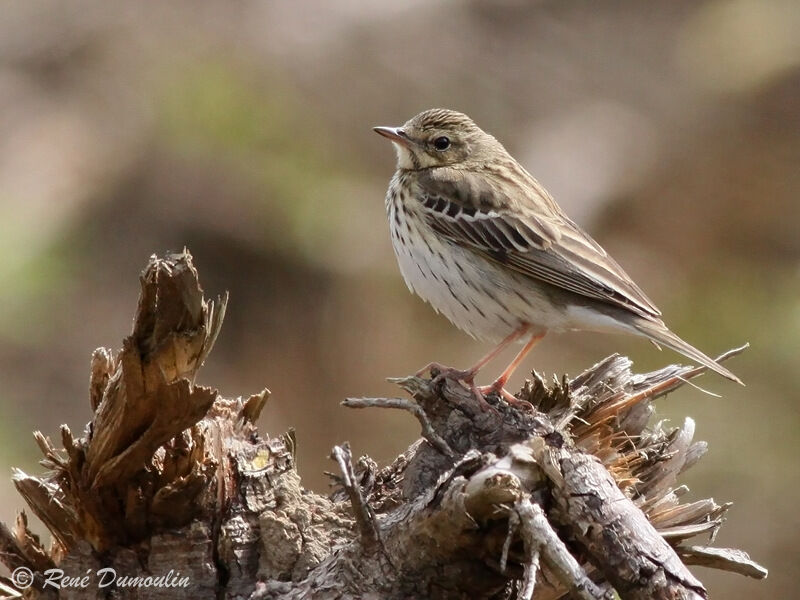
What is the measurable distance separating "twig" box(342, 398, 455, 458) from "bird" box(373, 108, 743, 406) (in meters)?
1.08

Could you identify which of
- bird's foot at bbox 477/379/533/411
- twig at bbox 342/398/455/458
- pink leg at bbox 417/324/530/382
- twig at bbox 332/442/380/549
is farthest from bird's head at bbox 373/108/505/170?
twig at bbox 332/442/380/549

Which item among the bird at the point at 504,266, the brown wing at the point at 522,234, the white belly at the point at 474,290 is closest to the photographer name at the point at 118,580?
the bird at the point at 504,266

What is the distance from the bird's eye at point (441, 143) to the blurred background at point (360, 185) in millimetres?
2780

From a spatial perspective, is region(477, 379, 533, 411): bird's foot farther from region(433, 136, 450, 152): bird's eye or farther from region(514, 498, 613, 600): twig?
region(433, 136, 450, 152): bird's eye

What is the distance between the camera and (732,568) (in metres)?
3.95

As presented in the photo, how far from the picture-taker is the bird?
18.0 feet

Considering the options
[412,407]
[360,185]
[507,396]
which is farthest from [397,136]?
[360,185]

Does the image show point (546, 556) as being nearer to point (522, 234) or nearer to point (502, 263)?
point (502, 263)

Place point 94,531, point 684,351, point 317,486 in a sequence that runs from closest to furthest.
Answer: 1. point 94,531
2. point 684,351
3. point 317,486

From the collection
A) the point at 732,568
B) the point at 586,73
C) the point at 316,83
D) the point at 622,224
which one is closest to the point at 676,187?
the point at 622,224

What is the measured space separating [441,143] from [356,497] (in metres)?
3.20

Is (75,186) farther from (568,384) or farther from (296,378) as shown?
(568,384)

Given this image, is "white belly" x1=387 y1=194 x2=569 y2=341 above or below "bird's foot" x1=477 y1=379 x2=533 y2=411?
above

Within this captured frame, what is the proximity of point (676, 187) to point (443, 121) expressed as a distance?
15.6 feet
